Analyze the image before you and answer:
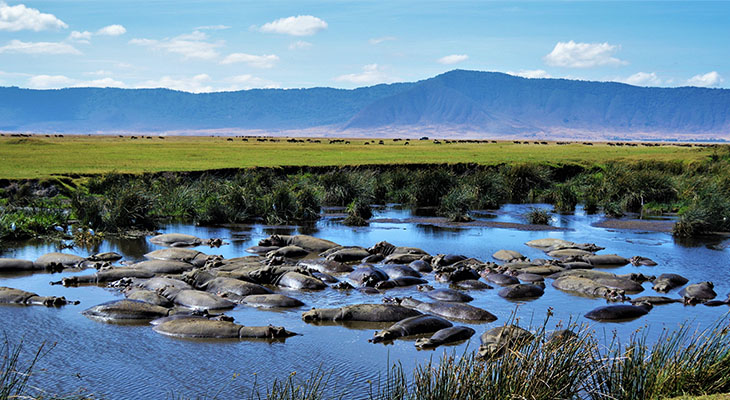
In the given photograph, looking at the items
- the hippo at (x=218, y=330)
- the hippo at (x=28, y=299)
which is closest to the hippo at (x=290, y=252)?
the hippo at (x=28, y=299)

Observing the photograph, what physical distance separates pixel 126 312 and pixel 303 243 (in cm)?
1004

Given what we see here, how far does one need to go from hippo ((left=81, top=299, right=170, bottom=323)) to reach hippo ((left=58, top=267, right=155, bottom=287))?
128 inches

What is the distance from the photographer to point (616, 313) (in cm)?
1514

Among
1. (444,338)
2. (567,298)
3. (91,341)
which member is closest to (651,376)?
(444,338)

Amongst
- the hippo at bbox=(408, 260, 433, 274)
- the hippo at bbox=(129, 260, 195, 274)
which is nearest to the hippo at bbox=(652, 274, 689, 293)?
the hippo at bbox=(408, 260, 433, 274)

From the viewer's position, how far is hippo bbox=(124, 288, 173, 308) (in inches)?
618

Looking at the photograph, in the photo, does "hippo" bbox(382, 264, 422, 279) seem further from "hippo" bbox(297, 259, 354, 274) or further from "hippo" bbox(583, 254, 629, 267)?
"hippo" bbox(583, 254, 629, 267)

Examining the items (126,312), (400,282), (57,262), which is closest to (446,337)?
(400,282)

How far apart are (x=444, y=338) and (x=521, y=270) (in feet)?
23.2

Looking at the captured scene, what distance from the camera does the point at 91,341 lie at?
1334 centimetres

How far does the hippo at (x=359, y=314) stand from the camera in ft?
48.6

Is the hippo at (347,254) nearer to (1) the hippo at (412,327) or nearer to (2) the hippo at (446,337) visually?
(1) the hippo at (412,327)

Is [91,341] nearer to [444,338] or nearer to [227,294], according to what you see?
[227,294]

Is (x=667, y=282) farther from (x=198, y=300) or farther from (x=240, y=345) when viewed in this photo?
(x=198, y=300)
